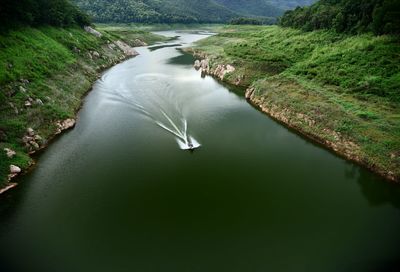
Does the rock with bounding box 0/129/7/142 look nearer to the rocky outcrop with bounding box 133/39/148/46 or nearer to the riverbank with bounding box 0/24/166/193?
the riverbank with bounding box 0/24/166/193

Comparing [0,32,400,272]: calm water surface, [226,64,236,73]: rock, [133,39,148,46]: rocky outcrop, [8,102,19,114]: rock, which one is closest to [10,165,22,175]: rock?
[0,32,400,272]: calm water surface

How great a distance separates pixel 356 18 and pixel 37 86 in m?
62.9

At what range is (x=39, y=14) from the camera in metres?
64.4

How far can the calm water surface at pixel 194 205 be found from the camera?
20266 mm

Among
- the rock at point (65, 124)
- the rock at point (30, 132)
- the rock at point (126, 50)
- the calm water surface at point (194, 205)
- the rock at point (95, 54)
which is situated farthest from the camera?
the rock at point (126, 50)

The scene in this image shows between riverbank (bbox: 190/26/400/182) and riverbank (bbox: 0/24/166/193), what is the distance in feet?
97.7

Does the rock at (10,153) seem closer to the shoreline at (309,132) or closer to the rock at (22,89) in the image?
the rock at (22,89)

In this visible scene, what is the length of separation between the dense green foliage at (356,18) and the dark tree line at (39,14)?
206ft

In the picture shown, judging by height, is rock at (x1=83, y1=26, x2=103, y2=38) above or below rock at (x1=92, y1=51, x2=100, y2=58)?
above

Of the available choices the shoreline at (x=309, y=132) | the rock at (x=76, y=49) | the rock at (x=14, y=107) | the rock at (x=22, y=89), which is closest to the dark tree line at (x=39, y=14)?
the rock at (x=76, y=49)

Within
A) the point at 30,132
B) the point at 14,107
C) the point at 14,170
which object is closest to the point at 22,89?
the point at 14,107

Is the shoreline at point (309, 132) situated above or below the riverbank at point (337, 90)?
below

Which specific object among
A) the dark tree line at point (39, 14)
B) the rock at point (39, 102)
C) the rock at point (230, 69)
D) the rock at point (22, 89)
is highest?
the dark tree line at point (39, 14)

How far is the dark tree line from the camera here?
52.8 metres
